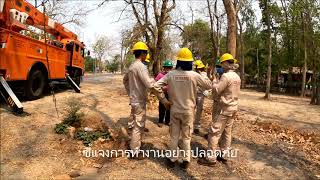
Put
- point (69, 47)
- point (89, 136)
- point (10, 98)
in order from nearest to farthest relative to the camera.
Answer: point (89, 136), point (10, 98), point (69, 47)

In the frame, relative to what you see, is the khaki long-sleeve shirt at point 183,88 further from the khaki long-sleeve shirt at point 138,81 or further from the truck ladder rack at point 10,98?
the truck ladder rack at point 10,98

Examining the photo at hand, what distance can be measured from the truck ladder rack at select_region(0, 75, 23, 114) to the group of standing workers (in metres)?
3.16

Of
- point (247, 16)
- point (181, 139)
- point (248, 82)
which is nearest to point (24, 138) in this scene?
point (181, 139)

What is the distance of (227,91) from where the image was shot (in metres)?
5.68

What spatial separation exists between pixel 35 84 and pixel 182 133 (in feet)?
20.7

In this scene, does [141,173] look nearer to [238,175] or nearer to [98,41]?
[238,175]

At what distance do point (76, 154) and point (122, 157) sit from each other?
945mm

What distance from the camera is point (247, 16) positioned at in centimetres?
3772

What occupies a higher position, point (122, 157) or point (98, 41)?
point (98, 41)

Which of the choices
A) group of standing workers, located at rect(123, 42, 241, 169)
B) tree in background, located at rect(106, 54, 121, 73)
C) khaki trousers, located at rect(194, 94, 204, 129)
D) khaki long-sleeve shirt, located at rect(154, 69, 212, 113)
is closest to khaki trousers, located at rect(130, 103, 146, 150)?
group of standing workers, located at rect(123, 42, 241, 169)

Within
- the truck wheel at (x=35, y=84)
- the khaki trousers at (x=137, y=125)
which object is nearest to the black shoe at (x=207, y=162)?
the khaki trousers at (x=137, y=125)

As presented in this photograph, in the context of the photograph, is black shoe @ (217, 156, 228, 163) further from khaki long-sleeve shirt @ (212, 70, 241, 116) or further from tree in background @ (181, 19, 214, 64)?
tree in background @ (181, 19, 214, 64)

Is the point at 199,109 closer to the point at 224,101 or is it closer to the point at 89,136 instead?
the point at 224,101

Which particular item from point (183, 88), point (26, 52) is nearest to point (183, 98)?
point (183, 88)
